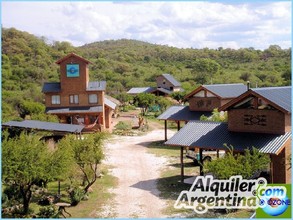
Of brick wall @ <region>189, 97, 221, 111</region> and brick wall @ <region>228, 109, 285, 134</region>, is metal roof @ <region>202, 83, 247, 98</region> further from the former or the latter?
brick wall @ <region>228, 109, 285, 134</region>

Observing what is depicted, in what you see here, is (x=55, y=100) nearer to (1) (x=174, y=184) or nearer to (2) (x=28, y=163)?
(1) (x=174, y=184)

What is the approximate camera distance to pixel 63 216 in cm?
1708

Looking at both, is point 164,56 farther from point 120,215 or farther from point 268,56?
point 120,215

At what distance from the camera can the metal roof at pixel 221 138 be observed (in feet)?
62.2

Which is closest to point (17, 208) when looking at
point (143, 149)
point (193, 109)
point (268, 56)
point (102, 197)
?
point (102, 197)

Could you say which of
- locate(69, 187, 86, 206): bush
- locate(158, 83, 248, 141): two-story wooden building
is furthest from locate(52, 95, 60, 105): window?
locate(69, 187, 86, 206): bush

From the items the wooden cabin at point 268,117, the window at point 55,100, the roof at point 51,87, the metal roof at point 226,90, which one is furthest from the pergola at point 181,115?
the roof at point 51,87

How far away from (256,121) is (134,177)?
7743mm

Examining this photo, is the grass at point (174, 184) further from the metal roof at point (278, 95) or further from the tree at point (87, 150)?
the metal roof at point (278, 95)

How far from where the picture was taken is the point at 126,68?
10919cm

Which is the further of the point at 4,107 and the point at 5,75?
the point at 5,75

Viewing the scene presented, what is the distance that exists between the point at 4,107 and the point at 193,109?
20793 mm

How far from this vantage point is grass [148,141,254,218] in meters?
17.0

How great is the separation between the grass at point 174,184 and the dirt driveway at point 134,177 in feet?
1.23
